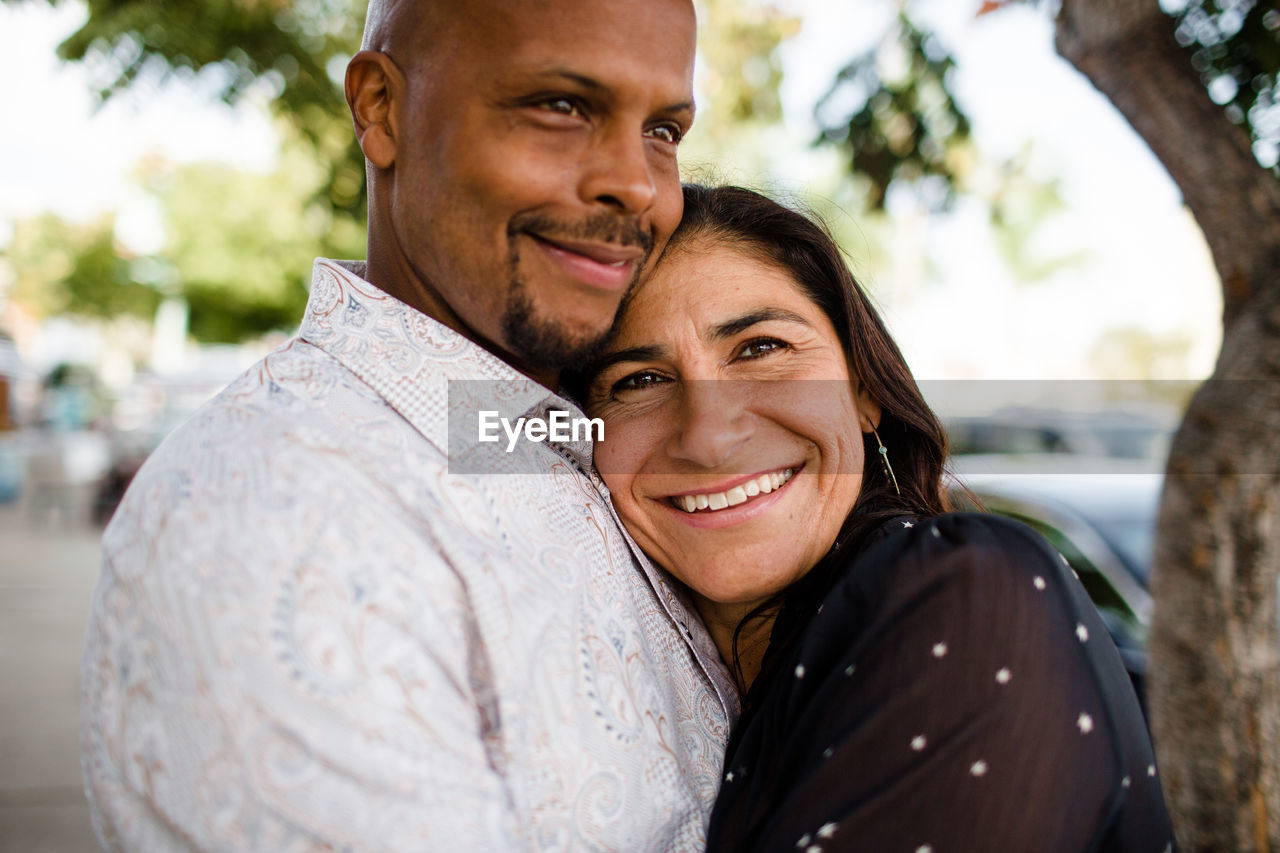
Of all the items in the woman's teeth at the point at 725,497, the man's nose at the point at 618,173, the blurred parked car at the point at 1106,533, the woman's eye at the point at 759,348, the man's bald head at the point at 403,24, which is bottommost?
the blurred parked car at the point at 1106,533

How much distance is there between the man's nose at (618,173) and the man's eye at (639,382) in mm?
421

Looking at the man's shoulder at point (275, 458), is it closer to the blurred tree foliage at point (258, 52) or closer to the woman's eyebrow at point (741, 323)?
the woman's eyebrow at point (741, 323)

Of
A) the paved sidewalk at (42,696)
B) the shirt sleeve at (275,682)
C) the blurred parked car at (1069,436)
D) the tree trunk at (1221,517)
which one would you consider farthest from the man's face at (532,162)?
the blurred parked car at (1069,436)

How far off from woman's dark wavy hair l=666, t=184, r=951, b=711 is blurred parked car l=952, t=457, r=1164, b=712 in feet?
5.89

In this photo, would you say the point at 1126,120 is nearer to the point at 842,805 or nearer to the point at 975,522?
the point at 975,522

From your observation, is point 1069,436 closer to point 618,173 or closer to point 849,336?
point 849,336

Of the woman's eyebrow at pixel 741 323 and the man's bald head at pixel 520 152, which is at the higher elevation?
the man's bald head at pixel 520 152

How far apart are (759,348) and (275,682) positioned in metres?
1.21

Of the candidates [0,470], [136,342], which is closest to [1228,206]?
[0,470]

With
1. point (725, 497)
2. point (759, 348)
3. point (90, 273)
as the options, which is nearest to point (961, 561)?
point (725, 497)

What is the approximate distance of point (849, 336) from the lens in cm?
215

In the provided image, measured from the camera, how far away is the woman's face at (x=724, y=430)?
188 cm

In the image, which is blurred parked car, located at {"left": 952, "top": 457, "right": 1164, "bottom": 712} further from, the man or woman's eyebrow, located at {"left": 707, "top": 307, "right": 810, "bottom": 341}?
the man

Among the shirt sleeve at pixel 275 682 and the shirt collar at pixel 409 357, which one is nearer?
the shirt sleeve at pixel 275 682
